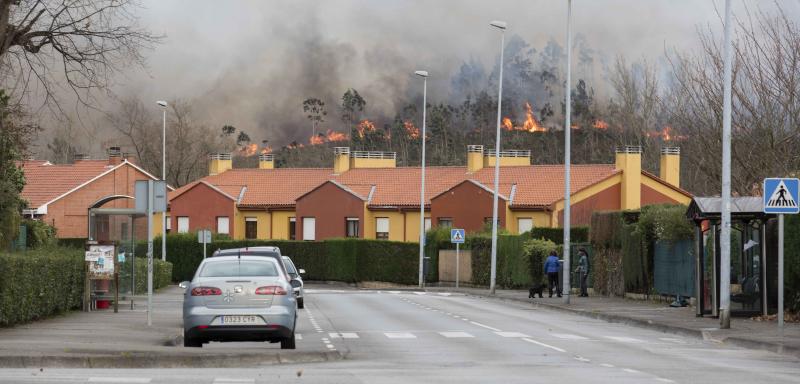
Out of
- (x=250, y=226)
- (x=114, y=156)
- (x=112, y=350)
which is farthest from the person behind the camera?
(x=250, y=226)

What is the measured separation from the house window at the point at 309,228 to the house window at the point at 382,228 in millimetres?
4111

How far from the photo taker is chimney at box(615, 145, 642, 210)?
79.1 metres

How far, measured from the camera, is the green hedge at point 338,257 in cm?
7531

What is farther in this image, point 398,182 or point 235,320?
point 398,182

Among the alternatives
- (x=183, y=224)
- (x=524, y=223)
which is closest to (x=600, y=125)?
(x=183, y=224)

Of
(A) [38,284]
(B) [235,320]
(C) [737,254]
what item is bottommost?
(B) [235,320]

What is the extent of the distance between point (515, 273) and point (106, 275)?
30225mm

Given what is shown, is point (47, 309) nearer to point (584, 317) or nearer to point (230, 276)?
point (230, 276)

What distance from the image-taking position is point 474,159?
88.6 m

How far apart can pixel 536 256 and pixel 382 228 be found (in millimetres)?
29990

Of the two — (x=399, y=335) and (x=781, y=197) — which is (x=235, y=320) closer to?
(x=399, y=335)

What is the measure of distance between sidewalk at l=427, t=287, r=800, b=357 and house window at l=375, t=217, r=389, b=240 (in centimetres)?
4029

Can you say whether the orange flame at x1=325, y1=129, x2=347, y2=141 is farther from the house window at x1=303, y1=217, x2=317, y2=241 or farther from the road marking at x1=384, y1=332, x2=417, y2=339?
the road marking at x1=384, y1=332, x2=417, y2=339

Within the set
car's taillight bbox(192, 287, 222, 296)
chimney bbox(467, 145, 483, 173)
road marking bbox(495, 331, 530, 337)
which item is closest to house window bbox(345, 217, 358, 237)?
chimney bbox(467, 145, 483, 173)
